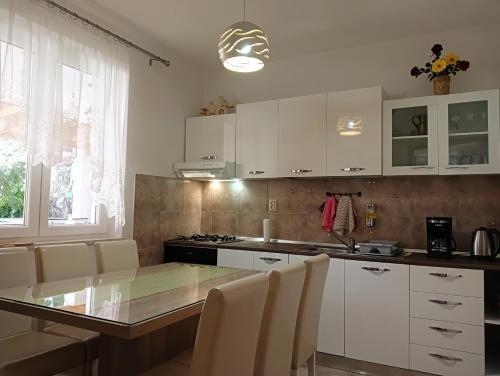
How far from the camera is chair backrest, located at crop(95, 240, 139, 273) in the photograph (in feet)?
8.49

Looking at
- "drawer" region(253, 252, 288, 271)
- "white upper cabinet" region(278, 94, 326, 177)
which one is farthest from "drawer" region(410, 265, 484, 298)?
"white upper cabinet" region(278, 94, 326, 177)

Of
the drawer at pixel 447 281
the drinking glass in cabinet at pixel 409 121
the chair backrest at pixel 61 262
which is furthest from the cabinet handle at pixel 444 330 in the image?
the chair backrest at pixel 61 262

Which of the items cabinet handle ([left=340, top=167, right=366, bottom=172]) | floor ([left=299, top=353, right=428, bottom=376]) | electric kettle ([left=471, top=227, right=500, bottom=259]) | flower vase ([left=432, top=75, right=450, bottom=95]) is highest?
flower vase ([left=432, top=75, right=450, bottom=95])

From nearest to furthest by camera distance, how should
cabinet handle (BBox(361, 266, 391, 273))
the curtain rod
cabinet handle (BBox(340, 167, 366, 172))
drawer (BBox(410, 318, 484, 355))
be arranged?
drawer (BBox(410, 318, 484, 355)), the curtain rod, cabinet handle (BBox(361, 266, 391, 273)), cabinet handle (BBox(340, 167, 366, 172))

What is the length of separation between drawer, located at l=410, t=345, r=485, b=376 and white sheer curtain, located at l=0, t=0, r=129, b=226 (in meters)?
2.44

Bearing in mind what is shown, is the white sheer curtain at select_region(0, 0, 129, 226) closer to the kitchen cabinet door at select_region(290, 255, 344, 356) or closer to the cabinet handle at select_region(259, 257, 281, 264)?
the cabinet handle at select_region(259, 257, 281, 264)

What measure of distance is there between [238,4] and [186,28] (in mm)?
637

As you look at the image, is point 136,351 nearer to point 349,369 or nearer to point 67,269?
point 67,269

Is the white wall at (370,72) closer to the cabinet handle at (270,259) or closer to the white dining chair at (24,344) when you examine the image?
the cabinet handle at (270,259)

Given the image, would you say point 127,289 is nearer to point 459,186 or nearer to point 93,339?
point 93,339

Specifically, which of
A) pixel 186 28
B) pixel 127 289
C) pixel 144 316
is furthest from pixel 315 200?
pixel 144 316

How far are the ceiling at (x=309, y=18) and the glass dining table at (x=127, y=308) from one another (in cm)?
199

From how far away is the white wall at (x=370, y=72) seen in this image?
126 inches

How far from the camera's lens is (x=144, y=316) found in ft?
4.75
